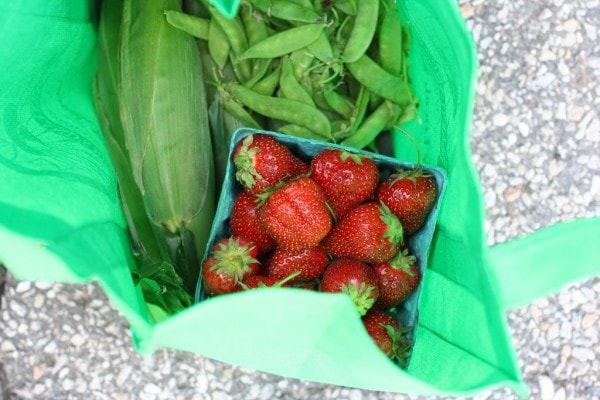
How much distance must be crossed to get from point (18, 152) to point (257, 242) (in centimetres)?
28

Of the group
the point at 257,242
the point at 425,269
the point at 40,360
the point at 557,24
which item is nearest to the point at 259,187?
the point at 257,242

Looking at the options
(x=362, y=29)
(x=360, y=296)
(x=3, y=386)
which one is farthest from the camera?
(x=3, y=386)

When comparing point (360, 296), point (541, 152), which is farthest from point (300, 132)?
point (541, 152)

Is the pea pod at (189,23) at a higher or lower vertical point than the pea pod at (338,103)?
higher

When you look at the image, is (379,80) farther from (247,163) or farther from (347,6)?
(247,163)

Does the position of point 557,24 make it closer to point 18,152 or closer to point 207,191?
point 207,191

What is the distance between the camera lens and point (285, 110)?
0.83m

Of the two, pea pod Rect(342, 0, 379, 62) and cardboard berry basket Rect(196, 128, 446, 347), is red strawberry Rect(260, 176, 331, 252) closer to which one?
cardboard berry basket Rect(196, 128, 446, 347)

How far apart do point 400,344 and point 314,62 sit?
0.36 metres

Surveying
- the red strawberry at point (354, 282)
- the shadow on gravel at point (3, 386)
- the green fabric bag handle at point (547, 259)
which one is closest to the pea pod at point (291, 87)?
the red strawberry at point (354, 282)

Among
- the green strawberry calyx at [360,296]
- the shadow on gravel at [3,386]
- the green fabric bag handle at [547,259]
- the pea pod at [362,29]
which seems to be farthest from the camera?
the shadow on gravel at [3,386]

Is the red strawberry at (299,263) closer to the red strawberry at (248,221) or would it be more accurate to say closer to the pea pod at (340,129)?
the red strawberry at (248,221)

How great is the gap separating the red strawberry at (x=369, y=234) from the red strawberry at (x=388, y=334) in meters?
0.06

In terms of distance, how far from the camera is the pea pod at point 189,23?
828 mm
